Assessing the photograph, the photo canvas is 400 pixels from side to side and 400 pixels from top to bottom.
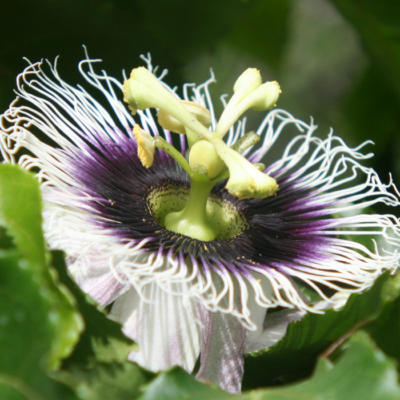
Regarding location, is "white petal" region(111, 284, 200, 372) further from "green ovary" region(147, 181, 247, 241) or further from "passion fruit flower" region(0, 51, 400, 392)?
"green ovary" region(147, 181, 247, 241)

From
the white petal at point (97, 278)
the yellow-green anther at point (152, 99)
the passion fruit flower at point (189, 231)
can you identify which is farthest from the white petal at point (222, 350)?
the yellow-green anther at point (152, 99)

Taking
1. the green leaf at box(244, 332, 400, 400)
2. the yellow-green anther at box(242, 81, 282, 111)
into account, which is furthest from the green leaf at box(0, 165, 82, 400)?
the yellow-green anther at box(242, 81, 282, 111)

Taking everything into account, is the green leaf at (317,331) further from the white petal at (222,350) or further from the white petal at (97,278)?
the white petal at (97,278)

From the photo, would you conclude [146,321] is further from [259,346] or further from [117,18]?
[117,18]

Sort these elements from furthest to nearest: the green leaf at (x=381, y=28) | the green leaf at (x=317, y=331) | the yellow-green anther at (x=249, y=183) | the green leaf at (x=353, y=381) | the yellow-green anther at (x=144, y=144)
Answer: the green leaf at (x=381, y=28), the yellow-green anther at (x=144, y=144), the yellow-green anther at (x=249, y=183), the green leaf at (x=317, y=331), the green leaf at (x=353, y=381)

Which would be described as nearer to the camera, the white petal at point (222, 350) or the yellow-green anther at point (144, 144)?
the white petal at point (222, 350)

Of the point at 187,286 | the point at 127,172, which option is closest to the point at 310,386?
the point at 187,286

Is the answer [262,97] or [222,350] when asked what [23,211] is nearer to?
→ [222,350]

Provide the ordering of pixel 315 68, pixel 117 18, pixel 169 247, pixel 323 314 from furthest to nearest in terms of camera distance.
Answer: pixel 315 68
pixel 117 18
pixel 169 247
pixel 323 314
